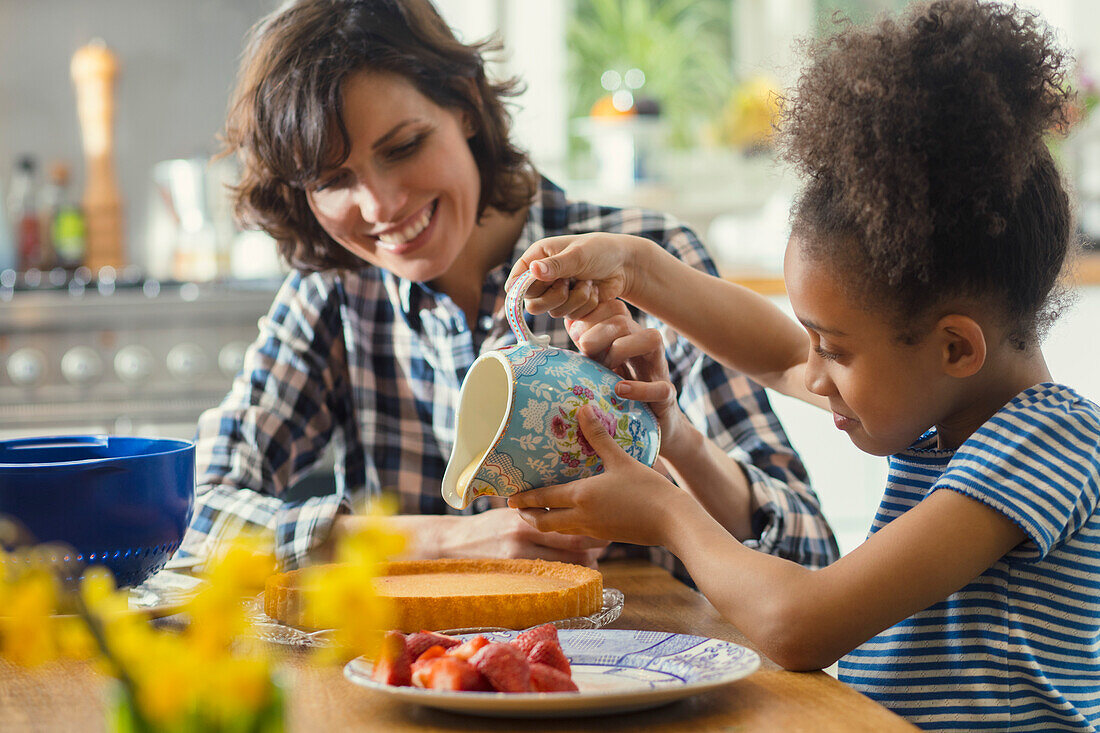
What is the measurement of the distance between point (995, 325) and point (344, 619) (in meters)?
0.61

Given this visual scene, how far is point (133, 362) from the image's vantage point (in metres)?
2.34

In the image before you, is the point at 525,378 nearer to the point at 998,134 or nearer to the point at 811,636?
the point at 811,636

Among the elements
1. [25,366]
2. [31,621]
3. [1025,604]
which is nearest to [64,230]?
[25,366]

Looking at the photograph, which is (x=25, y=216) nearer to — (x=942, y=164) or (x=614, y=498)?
(x=614, y=498)

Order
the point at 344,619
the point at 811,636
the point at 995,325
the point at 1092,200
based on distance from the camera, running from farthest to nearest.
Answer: the point at 1092,200 < the point at 995,325 < the point at 811,636 < the point at 344,619

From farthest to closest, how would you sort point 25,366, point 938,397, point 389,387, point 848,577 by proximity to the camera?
point 25,366, point 389,387, point 938,397, point 848,577

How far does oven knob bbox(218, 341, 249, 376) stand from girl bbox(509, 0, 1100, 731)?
1607 millimetres

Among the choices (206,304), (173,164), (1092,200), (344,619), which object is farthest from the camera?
(1092,200)

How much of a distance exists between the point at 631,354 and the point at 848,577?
31cm

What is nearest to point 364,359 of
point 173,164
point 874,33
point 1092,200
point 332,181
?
point 332,181

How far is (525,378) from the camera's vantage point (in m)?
0.86

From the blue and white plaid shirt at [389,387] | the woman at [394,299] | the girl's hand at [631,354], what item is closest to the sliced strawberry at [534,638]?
the girl's hand at [631,354]

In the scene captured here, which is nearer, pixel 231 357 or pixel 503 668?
pixel 503 668

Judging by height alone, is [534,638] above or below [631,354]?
below
